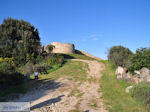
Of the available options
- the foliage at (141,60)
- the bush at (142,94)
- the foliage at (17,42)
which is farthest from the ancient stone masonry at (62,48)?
the bush at (142,94)

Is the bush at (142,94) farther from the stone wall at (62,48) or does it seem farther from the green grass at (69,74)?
the stone wall at (62,48)

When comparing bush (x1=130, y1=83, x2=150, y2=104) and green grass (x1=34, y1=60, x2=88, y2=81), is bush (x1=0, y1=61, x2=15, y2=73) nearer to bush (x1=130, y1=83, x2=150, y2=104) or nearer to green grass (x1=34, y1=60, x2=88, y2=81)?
green grass (x1=34, y1=60, x2=88, y2=81)

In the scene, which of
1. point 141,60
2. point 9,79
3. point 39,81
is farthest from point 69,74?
point 141,60

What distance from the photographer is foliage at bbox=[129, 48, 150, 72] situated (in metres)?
10.8

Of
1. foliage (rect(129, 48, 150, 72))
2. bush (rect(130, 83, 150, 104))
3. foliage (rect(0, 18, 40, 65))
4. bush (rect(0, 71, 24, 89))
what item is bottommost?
bush (rect(130, 83, 150, 104))

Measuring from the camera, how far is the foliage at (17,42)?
71.3 ft

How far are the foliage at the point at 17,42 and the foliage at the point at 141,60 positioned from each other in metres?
16.6

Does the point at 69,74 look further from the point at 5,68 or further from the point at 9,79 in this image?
the point at 5,68

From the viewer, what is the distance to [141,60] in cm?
1100

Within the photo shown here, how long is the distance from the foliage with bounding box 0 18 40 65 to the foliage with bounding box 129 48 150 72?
1665 cm

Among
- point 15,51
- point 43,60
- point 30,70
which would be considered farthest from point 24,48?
point 30,70

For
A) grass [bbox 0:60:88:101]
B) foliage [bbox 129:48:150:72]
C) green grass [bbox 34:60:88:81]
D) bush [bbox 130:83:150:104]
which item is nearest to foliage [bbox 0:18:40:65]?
grass [bbox 0:60:88:101]

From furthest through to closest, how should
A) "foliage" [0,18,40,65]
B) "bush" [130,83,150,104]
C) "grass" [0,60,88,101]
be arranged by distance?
"foliage" [0,18,40,65]
"grass" [0,60,88,101]
"bush" [130,83,150,104]

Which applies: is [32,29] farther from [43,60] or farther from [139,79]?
[139,79]
